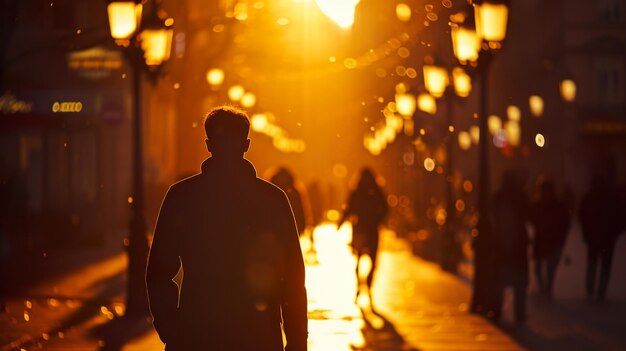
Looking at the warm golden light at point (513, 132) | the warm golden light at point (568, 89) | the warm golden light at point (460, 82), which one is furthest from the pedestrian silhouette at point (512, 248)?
the warm golden light at point (513, 132)

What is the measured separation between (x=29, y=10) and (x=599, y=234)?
23.2m

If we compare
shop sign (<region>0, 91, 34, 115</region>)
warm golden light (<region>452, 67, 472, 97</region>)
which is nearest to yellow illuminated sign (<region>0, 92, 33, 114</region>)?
shop sign (<region>0, 91, 34, 115</region>)

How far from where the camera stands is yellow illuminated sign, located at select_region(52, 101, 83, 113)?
130 ft

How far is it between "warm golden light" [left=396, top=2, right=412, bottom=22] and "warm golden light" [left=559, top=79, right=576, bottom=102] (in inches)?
1393

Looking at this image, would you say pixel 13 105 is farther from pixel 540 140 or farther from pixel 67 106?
pixel 540 140

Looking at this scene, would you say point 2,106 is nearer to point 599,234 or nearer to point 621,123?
point 599,234

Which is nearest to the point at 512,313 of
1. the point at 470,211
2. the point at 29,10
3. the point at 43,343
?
the point at 43,343

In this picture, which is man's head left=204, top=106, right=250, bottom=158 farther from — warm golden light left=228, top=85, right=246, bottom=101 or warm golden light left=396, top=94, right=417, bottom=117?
warm golden light left=228, top=85, right=246, bottom=101

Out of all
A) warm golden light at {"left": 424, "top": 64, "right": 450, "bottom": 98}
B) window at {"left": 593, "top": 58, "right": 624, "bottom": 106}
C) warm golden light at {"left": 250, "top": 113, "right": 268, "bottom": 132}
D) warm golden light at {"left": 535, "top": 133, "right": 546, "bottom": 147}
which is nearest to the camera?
warm golden light at {"left": 424, "top": 64, "right": 450, "bottom": 98}

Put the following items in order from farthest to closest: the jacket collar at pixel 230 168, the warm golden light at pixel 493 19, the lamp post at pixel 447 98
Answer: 1. the lamp post at pixel 447 98
2. the warm golden light at pixel 493 19
3. the jacket collar at pixel 230 168

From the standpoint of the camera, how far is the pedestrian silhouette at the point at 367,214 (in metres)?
20.3

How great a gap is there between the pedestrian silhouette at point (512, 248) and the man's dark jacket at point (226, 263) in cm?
1139

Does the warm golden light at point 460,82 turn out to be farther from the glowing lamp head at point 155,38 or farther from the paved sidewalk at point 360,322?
the glowing lamp head at point 155,38

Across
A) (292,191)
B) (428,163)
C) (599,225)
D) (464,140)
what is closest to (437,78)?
(292,191)
